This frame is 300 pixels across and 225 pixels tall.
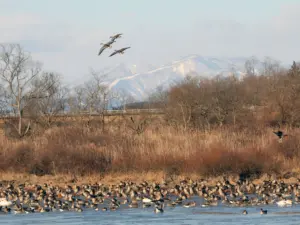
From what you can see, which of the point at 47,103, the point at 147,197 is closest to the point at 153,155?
the point at 147,197

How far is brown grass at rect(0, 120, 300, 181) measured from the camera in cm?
2708

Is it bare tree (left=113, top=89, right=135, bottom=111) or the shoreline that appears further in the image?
bare tree (left=113, top=89, right=135, bottom=111)

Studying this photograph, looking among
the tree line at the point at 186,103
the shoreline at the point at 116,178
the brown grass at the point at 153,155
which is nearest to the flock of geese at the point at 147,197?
the shoreline at the point at 116,178

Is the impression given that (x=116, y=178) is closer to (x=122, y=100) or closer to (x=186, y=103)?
(x=186, y=103)

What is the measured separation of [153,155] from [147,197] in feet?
21.9

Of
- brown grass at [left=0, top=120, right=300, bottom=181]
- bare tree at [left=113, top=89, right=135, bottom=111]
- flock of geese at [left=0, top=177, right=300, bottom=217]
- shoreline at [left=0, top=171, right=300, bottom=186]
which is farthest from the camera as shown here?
bare tree at [left=113, top=89, right=135, bottom=111]

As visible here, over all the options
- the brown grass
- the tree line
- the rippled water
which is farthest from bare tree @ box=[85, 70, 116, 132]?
the rippled water

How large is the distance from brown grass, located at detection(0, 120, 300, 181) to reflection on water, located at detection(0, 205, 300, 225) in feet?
25.3

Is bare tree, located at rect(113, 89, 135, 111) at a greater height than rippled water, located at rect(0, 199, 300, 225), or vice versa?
bare tree, located at rect(113, 89, 135, 111)

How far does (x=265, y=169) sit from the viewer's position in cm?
2722

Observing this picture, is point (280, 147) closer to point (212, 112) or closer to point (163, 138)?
point (163, 138)

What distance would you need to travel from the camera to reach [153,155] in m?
28.0

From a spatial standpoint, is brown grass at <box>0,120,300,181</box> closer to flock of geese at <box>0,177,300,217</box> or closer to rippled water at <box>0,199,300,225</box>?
flock of geese at <box>0,177,300,217</box>

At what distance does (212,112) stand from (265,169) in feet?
84.9
